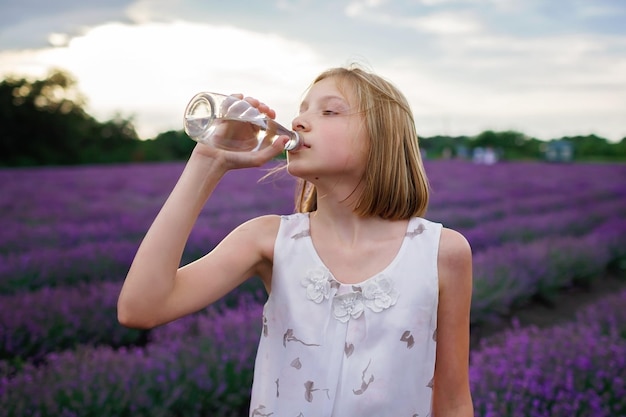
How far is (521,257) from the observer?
499 cm

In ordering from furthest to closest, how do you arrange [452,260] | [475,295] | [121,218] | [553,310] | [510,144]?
[510,144]
[121,218]
[553,310]
[475,295]
[452,260]

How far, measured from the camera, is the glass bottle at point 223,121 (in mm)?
1260

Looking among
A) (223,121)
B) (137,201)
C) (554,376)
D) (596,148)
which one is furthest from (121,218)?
(596,148)

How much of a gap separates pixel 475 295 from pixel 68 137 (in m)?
13.1

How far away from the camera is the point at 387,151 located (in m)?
1.38

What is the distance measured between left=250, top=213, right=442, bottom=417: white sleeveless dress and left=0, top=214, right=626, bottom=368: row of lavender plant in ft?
5.82

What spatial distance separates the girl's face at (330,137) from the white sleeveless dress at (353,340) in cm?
19

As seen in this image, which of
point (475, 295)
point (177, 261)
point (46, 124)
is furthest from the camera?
point (46, 124)

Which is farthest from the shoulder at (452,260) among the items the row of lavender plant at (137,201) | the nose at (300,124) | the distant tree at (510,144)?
the distant tree at (510,144)

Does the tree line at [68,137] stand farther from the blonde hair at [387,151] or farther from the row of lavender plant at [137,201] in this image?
the blonde hair at [387,151]

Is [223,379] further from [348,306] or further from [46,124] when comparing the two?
[46,124]

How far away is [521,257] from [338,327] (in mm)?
4033

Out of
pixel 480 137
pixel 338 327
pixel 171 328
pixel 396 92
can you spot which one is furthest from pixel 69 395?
pixel 480 137

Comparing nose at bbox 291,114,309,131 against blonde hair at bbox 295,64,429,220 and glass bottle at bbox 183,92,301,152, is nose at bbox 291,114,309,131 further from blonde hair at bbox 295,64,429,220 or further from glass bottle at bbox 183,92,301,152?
blonde hair at bbox 295,64,429,220
